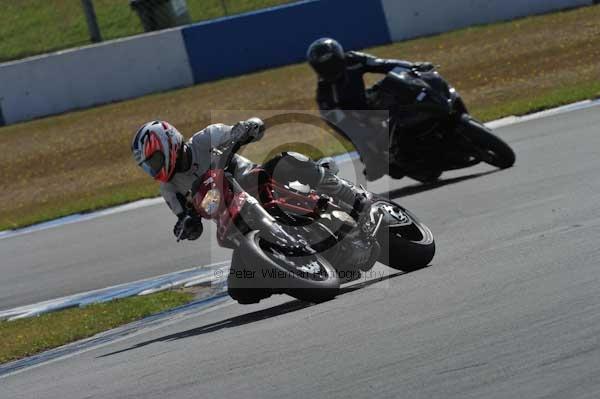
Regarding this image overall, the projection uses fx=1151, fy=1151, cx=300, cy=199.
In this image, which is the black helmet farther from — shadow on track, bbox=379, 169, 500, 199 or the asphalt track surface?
the asphalt track surface

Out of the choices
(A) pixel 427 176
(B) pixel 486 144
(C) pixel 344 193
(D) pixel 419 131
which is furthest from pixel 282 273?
(A) pixel 427 176

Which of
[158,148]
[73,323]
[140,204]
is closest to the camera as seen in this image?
[158,148]

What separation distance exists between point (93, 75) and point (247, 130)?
14041mm

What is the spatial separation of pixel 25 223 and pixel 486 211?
7837 millimetres

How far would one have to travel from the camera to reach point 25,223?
15.3m

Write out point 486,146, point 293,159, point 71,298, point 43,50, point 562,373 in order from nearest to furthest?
1. point 562,373
2. point 293,159
3. point 71,298
4. point 486,146
5. point 43,50

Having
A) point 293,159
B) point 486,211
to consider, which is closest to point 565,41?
point 486,211

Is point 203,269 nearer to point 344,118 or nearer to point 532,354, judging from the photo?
point 344,118

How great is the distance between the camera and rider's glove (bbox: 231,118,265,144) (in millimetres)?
7512

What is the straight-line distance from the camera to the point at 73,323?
29.0ft

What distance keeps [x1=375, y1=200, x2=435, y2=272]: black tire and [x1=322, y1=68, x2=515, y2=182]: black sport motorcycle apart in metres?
3.75

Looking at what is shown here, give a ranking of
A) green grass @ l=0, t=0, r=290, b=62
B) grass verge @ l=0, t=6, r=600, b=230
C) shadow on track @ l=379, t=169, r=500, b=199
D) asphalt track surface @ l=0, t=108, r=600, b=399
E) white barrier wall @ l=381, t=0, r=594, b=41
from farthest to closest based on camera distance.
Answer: green grass @ l=0, t=0, r=290, b=62
white barrier wall @ l=381, t=0, r=594, b=41
grass verge @ l=0, t=6, r=600, b=230
shadow on track @ l=379, t=169, r=500, b=199
asphalt track surface @ l=0, t=108, r=600, b=399

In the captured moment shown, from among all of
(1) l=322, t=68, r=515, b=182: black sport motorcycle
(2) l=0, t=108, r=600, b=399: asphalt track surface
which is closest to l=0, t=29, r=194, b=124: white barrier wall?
(1) l=322, t=68, r=515, b=182: black sport motorcycle

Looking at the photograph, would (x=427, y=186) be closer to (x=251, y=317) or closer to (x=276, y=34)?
(x=251, y=317)
